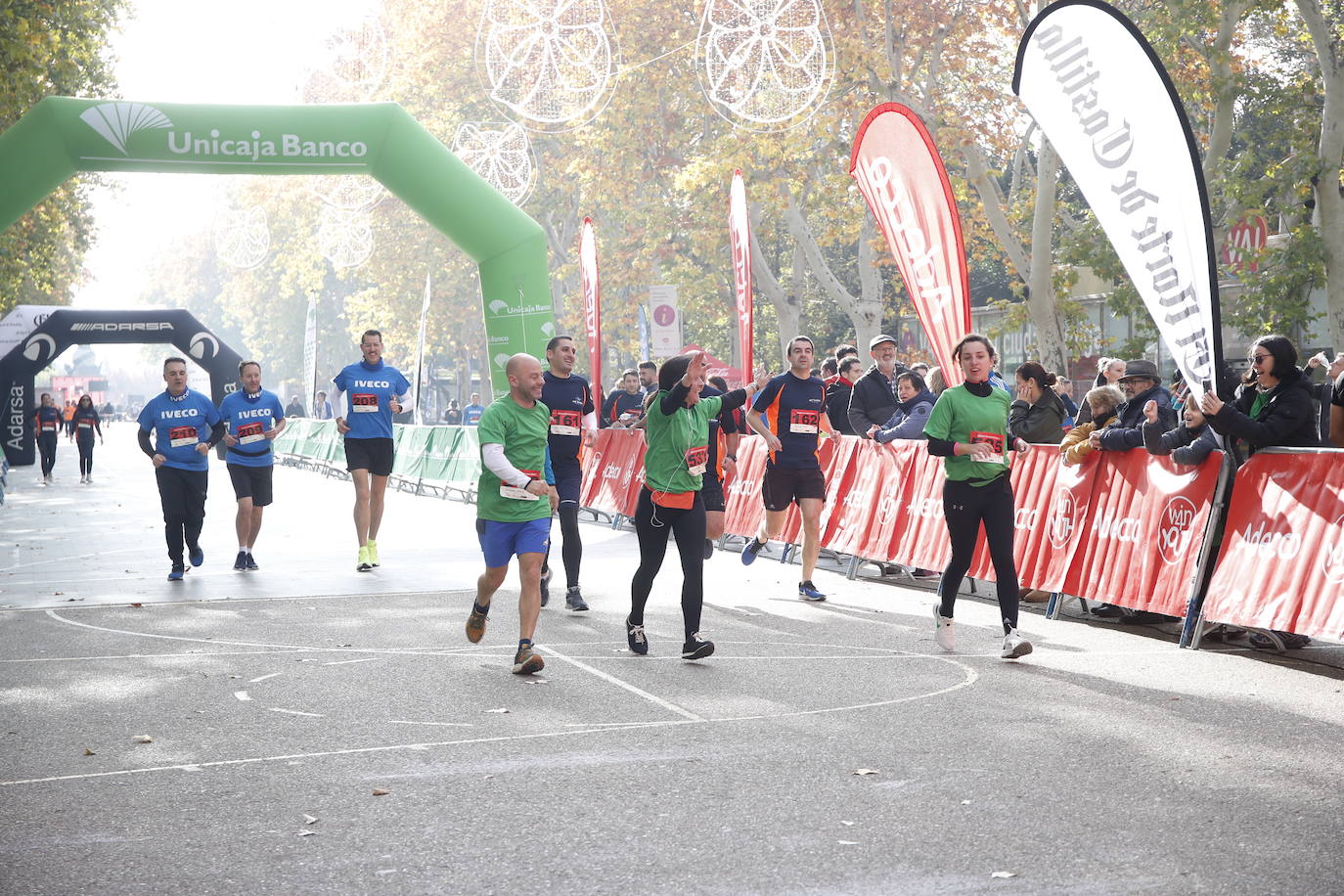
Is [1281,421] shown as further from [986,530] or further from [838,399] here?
[838,399]

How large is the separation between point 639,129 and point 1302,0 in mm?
19139

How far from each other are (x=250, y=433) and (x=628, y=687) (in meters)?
7.46

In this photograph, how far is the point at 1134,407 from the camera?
10719 millimetres

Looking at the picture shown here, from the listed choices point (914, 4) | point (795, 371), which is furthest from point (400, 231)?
point (795, 371)

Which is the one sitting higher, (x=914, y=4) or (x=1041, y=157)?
(x=914, y=4)

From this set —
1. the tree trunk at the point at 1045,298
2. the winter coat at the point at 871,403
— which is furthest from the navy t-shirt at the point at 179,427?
the tree trunk at the point at 1045,298

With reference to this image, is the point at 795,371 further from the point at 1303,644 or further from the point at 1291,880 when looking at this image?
the point at 1291,880

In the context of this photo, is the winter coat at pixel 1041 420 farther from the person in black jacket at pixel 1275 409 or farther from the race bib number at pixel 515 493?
the race bib number at pixel 515 493

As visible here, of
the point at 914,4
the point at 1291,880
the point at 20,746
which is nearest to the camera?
the point at 1291,880

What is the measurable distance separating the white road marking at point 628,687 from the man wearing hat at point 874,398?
5161 mm

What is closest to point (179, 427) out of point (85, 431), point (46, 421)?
point (85, 431)

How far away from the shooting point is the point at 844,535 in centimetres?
1427

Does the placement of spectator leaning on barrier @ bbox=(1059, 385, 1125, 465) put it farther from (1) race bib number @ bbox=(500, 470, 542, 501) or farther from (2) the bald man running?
(1) race bib number @ bbox=(500, 470, 542, 501)

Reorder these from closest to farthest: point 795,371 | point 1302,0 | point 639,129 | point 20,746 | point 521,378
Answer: point 20,746, point 521,378, point 795,371, point 1302,0, point 639,129
